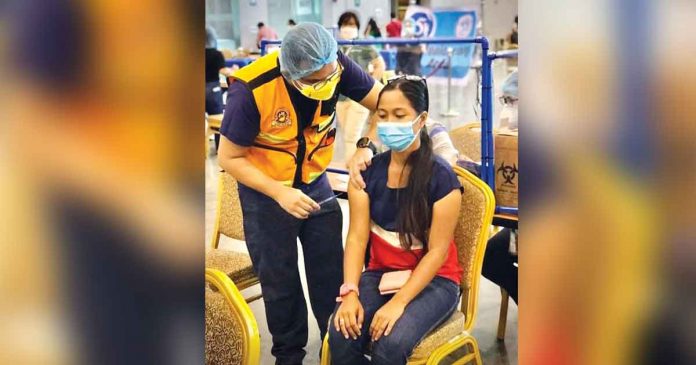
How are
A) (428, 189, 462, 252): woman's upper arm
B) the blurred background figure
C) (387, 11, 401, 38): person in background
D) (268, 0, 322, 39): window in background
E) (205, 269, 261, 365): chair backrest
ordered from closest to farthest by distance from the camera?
the blurred background figure
(205, 269, 261, 365): chair backrest
(428, 189, 462, 252): woman's upper arm
(387, 11, 401, 38): person in background
(268, 0, 322, 39): window in background

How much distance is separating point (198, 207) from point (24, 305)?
121 mm

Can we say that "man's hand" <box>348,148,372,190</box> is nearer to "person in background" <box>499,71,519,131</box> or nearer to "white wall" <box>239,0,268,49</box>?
"person in background" <box>499,71,519,131</box>

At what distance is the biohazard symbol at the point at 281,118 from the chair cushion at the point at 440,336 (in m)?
0.66

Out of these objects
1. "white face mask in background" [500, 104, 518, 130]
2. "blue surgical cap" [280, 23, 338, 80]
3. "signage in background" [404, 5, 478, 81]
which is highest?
"signage in background" [404, 5, 478, 81]

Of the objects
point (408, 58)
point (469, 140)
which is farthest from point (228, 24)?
point (469, 140)

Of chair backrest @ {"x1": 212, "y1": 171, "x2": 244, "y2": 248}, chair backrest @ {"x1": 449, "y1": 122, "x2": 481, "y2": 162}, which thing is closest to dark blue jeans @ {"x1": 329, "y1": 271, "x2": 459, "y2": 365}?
chair backrest @ {"x1": 212, "y1": 171, "x2": 244, "y2": 248}

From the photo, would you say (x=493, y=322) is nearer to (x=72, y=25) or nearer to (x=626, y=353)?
(x=626, y=353)

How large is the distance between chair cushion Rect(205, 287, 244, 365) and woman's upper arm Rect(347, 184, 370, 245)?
68 centimetres

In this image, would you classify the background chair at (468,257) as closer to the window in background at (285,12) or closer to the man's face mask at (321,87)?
the man's face mask at (321,87)

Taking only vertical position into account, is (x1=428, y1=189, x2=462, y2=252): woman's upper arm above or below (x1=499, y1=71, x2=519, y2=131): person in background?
below

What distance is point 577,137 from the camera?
17.8 inches

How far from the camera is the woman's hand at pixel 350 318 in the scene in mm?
1729

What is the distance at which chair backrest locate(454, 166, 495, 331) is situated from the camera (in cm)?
183

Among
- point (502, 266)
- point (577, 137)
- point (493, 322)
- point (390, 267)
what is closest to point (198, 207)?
point (577, 137)
